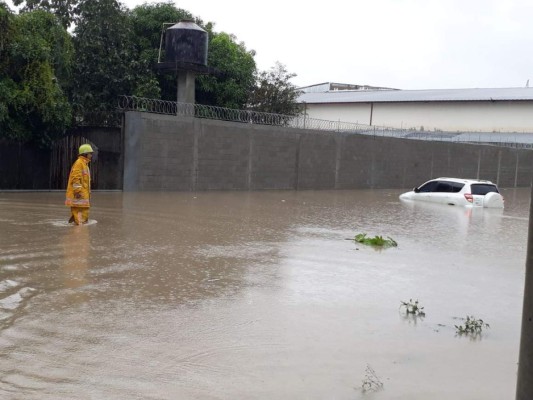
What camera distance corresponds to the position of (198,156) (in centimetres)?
2462

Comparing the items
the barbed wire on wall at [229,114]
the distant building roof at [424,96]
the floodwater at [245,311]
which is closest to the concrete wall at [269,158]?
the barbed wire on wall at [229,114]

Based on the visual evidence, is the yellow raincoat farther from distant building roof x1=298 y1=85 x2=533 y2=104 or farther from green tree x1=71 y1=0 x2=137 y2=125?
distant building roof x1=298 y1=85 x2=533 y2=104

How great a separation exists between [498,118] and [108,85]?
108 feet

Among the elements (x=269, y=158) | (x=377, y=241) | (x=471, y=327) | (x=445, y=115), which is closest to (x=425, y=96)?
(x=445, y=115)

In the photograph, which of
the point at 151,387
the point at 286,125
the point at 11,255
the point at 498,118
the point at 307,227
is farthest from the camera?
the point at 498,118

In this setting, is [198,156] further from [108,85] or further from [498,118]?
[498,118]

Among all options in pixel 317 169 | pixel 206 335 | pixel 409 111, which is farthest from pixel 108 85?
pixel 409 111

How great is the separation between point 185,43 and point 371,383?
22624 millimetres

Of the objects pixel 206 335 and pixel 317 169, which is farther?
pixel 317 169

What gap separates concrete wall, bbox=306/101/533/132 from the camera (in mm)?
49906

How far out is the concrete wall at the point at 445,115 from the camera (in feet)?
164

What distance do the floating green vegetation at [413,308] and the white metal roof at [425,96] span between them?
1755 inches

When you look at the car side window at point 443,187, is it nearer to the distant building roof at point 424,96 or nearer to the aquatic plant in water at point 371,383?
the aquatic plant in water at point 371,383

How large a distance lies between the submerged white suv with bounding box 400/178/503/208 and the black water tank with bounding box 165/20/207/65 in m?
10.3
